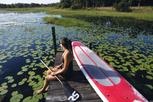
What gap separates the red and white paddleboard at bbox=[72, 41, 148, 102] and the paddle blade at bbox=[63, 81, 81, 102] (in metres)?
0.65

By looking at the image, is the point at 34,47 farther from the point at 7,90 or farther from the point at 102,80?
the point at 102,80

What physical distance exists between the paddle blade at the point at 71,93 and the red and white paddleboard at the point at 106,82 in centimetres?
65

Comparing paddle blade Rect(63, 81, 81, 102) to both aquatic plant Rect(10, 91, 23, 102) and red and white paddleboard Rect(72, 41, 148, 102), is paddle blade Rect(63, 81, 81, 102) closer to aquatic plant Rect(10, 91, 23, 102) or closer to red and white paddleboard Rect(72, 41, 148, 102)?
red and white paddleboard Rect(72, 41, 148, 102)

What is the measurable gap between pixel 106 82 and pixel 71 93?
1.28 m

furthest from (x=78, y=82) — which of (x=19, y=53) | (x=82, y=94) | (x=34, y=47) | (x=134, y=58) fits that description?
(x=34, y=47)

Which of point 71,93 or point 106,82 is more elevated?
point 106,82

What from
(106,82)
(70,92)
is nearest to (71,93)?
(70,92)

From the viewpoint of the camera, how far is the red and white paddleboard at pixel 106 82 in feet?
20.4

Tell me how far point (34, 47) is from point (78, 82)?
31.5 feet

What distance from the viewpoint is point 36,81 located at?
33.1 ft

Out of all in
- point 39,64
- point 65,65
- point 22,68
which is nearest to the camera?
point 65,65

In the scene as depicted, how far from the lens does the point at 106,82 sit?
7023 millimetres

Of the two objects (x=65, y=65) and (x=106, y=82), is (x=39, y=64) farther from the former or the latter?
(x=106, y=82)

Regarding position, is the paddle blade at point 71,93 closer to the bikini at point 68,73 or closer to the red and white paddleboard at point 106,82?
the bikini at point 68,73
